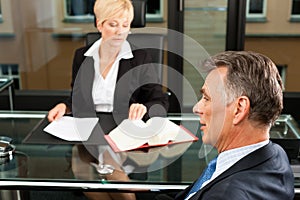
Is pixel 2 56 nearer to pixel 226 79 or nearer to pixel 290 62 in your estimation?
pixel 290 62

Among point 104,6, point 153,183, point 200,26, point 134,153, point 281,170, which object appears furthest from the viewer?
point 200,26

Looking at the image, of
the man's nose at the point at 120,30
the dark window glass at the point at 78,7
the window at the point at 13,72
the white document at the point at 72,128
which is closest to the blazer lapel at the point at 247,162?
the white document at the point at 72,128

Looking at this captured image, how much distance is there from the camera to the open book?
174 cm

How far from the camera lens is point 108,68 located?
7.19 feet

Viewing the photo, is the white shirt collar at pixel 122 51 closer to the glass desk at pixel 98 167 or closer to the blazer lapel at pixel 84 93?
the blazer lapel at pixel 84 93

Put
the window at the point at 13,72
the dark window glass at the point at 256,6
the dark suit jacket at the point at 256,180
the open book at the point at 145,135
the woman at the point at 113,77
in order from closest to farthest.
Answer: the dark suit jacket at the point at 256,180, the open book at the point at 145,135, the woman at the point at 113,77, the dark window glass at the point at 256,6, the window at the point at 13,72

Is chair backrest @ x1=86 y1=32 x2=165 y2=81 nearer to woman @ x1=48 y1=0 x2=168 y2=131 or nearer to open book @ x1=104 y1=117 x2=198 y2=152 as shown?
woman @ x1=48 y1=0 x2=168 y2=131

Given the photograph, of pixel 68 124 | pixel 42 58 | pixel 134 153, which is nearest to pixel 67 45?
pixel 42 58

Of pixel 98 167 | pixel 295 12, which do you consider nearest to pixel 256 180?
pixel 98 167

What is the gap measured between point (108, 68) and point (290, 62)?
2.30m

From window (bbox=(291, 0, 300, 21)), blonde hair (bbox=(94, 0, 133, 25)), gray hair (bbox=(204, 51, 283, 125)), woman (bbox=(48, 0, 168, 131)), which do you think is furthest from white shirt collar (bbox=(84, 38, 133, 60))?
window (bbox=(291, 0, 300, 21))

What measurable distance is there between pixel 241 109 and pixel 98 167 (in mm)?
688

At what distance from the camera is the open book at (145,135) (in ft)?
5.70

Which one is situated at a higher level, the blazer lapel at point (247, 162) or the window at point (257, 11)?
the window at point (257, 11)
